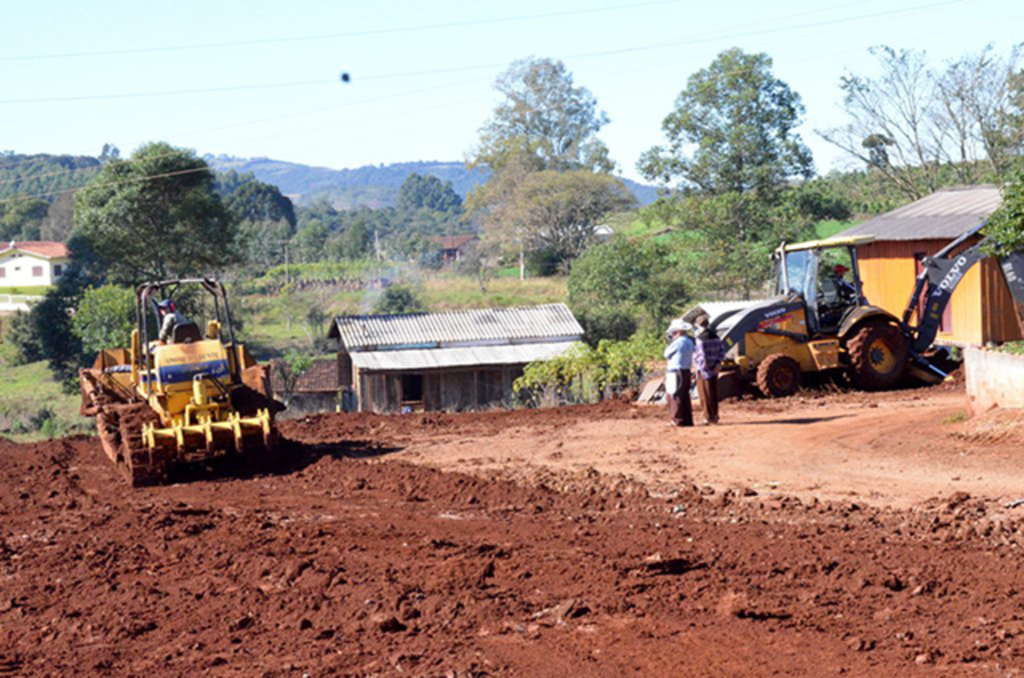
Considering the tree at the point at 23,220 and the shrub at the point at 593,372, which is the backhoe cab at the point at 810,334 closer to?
the shrub at the point at 593,372

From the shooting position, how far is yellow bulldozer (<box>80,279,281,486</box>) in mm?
15680

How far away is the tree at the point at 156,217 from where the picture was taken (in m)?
47.7

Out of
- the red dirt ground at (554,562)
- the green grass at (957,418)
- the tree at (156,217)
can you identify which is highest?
the tree at (156,217)

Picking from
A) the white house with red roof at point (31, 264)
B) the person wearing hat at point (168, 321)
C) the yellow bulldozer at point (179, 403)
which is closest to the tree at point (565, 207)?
the white house with red roof at point (31, 264)

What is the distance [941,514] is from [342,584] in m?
5.53

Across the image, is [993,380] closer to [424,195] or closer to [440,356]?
[440,356]

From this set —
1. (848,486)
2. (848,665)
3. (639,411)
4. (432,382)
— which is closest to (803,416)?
(639,411)

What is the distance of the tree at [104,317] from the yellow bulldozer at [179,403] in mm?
23455

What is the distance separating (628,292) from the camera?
143 ft

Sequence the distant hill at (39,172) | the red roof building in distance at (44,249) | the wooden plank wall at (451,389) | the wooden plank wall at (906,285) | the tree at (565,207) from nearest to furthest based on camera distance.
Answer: the wooden plank wall at (906,285), the wooden plank wall at (451,389), the tree at (565,207), the red roof building in distance at (44,249), the distant hill at (39,172)

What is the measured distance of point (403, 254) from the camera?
93000mm

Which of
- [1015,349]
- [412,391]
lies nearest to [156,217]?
[412,391]

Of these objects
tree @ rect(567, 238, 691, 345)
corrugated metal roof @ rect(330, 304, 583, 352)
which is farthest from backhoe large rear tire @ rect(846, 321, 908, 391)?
tree @ rect(567, 238, 691, 345)

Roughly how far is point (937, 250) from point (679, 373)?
51.5ft
